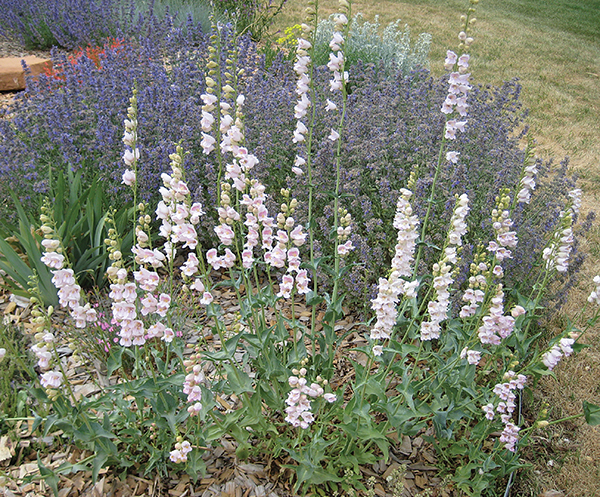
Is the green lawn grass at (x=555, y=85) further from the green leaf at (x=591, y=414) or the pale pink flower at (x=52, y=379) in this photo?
the pale pink flower at (x=52, y=379)

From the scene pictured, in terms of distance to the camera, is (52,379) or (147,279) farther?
(147,279)

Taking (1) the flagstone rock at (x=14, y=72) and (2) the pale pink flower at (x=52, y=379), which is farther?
(1) the flagstone rock at (x=14, y=72)

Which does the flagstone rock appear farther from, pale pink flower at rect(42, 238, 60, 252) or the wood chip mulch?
pale pink flower at rect(42, 238, 60, 252)

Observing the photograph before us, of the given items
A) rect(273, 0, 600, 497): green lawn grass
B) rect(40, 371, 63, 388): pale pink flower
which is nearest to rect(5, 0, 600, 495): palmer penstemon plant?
rect(40, 371, 63, 388): pale pink flower

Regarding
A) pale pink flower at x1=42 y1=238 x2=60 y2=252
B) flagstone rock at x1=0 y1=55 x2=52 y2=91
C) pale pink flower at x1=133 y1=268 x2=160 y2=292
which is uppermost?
pale pink flower at x1=42 y1=238 x2=60 y2=252

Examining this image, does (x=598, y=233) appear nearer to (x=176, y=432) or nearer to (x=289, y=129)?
(x=289, y=129)

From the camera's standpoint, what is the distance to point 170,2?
8.79 meters

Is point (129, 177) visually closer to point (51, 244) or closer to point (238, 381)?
point (51, 244)

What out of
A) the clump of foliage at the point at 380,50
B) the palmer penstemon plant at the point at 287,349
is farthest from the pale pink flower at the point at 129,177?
the clump of foliage at the point at 380,50

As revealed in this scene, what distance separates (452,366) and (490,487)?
2.30 feet

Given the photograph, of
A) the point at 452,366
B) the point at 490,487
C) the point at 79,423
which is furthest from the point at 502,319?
the point at 79,423

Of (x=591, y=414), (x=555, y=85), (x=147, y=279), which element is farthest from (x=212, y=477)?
(x=555, y=85)

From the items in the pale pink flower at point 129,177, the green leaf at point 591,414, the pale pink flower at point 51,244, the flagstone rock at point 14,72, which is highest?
the pale pink flower at point 129,177

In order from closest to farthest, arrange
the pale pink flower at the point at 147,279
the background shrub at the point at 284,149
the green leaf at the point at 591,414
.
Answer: the pale pink flower at the point at 147,279 → the green leaf at the point at 591,414 → the background shrub at the point at 284,149
